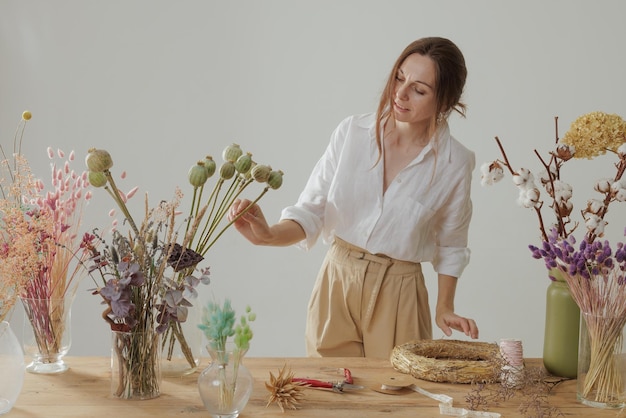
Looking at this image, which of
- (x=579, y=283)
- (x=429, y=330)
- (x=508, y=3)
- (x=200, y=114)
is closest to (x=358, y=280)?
(x=429, y=330)

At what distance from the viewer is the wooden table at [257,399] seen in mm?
1870

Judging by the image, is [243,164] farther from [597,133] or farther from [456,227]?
[456,227]

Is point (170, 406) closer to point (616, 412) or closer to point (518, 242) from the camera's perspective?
point (616, 412)

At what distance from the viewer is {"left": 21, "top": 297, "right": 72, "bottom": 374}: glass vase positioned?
6.77 ft

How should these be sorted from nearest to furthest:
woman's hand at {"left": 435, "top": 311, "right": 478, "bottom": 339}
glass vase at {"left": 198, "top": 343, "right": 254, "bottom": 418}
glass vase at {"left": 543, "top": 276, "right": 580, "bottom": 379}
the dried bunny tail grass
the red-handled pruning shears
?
glass vase at {"left": 198, "top": 343, "right": 254, "bottom": 418}
the dried bunny tail grass
the red-handled pruning shears
glass vase at {"left": 543, "top": 276, "right": 580, "bottom": 379}
woman's hand at {"left": 435, "top": 311, "right": 478, "bottom": 339}

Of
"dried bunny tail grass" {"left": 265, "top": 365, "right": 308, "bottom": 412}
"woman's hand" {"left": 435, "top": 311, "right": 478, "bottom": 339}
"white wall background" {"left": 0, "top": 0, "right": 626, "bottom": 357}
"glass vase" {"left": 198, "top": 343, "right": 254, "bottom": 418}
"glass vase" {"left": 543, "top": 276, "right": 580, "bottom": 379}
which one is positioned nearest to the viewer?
"glass vase" {"left": 198, "top": 343, "right": 254, "bottom": 418}

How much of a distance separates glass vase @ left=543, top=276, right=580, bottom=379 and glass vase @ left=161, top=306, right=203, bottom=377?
915 millimetres

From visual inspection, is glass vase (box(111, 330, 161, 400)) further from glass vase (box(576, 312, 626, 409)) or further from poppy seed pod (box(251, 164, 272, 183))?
glass vase (box(576, 312, 626, 409))

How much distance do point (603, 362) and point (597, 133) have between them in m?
0.57

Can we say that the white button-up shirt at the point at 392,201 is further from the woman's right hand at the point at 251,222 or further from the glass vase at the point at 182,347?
the glass vase at the point at 182,347

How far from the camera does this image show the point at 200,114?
13.1 feet

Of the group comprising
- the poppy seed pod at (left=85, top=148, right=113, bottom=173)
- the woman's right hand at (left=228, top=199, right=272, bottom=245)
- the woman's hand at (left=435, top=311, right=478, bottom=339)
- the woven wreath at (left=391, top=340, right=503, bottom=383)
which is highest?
the poppy seed pod at (left=85, top=148, right=113, bottom=173)

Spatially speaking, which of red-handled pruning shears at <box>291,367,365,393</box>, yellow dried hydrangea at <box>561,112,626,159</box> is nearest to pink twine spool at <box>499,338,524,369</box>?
red-handled pruning shears at <box>291,367,365,393</box>

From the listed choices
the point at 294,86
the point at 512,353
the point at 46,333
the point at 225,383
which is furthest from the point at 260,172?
the point at 294,86
